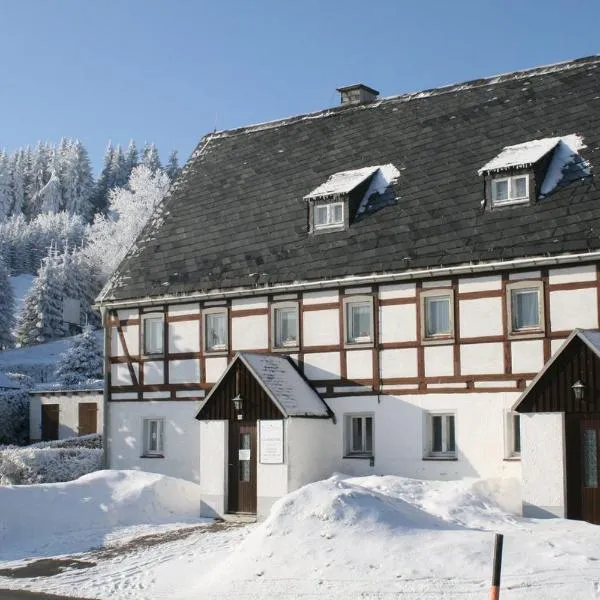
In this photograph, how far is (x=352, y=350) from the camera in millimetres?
25078

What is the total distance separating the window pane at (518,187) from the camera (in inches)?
940

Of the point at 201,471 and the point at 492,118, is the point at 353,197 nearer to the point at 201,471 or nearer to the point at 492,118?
the point at 492,118

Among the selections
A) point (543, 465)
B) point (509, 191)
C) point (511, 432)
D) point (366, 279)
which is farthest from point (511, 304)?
point (543, 465)

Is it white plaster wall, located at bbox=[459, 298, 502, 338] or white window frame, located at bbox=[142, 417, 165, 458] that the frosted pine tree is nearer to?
white window frame, located at bbox=[142, 417, 165, 458]

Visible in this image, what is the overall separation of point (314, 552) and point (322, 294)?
9.99 metres

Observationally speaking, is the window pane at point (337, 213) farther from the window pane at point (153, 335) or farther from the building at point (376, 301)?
the window pane at point (153, 335)

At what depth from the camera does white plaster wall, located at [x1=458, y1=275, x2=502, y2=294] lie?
75.3 feet

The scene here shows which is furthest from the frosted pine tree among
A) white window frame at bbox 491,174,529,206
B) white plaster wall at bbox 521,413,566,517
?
white plaster wall at bbox 521,413,566,517

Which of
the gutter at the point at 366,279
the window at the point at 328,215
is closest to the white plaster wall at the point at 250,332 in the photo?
the gutter at the point at 366,279

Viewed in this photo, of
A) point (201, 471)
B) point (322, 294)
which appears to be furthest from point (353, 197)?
point (201, 471)

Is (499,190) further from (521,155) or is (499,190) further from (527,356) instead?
(527,356)

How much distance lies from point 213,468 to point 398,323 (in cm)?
574

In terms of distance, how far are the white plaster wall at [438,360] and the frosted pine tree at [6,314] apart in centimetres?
7179

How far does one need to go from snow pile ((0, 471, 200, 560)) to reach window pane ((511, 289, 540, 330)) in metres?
8.98
